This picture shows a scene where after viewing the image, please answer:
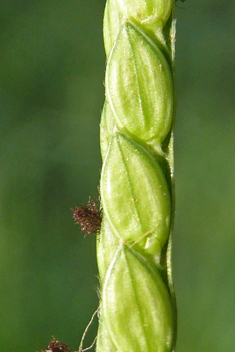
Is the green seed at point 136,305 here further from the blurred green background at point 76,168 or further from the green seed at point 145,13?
the blurred green background at point 76,168

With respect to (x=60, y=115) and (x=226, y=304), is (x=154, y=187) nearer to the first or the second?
(x=226, y=304)

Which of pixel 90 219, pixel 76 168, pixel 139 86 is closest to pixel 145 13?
pixel 139 86

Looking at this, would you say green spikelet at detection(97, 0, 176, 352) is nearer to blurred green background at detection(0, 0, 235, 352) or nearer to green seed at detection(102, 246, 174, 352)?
green seed at detection(102, 246, 174, 352)

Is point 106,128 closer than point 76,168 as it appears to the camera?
Yes

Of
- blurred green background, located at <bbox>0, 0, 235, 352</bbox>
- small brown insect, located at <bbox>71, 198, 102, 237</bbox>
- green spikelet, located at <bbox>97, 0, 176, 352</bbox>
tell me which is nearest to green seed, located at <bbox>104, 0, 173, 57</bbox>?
green spikelet, located at <bbox>97, 0, 176, 352</bbox>

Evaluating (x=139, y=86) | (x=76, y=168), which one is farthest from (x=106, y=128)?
(x=76, y=168)

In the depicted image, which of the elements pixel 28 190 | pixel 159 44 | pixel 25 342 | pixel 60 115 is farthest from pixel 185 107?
pixel 159 44

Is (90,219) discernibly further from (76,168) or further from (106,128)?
(76,168)

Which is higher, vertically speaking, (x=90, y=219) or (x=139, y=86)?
(x=139, y=86)
